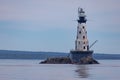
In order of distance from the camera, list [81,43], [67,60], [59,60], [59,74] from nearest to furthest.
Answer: [59,74] < [81,43] < [67,60] < [59,60]

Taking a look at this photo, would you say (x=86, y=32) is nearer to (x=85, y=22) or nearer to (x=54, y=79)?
(x=85, y=22)

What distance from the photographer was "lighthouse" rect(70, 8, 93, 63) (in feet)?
334

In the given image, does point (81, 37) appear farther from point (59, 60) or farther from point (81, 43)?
point (59, 60)

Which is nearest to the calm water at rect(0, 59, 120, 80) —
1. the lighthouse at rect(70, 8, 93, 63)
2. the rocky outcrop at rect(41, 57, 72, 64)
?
the lighthouse at rect(70, 8, 93, 63)

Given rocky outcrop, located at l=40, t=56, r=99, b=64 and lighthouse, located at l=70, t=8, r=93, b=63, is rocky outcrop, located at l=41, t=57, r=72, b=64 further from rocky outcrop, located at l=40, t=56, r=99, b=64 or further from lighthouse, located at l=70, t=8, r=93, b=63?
lighthouse, located at l=70, t=8, r=93, b=63

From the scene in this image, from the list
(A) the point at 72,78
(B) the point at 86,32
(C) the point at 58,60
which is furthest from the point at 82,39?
(A) the point at 72,78

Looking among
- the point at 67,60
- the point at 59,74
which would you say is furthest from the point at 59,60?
the point at 59,74

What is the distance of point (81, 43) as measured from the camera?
103 metres

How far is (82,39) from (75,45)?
2.11 metres

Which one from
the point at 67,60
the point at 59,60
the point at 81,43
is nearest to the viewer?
the point at 81,43

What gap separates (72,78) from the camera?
5569 centimetres

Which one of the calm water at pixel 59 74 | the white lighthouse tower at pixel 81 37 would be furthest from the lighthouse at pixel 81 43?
the calm water at pixel 59 74

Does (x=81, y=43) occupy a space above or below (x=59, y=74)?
above

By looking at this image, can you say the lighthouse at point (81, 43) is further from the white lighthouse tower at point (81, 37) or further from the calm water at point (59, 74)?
the calm water at point (59, 74)
